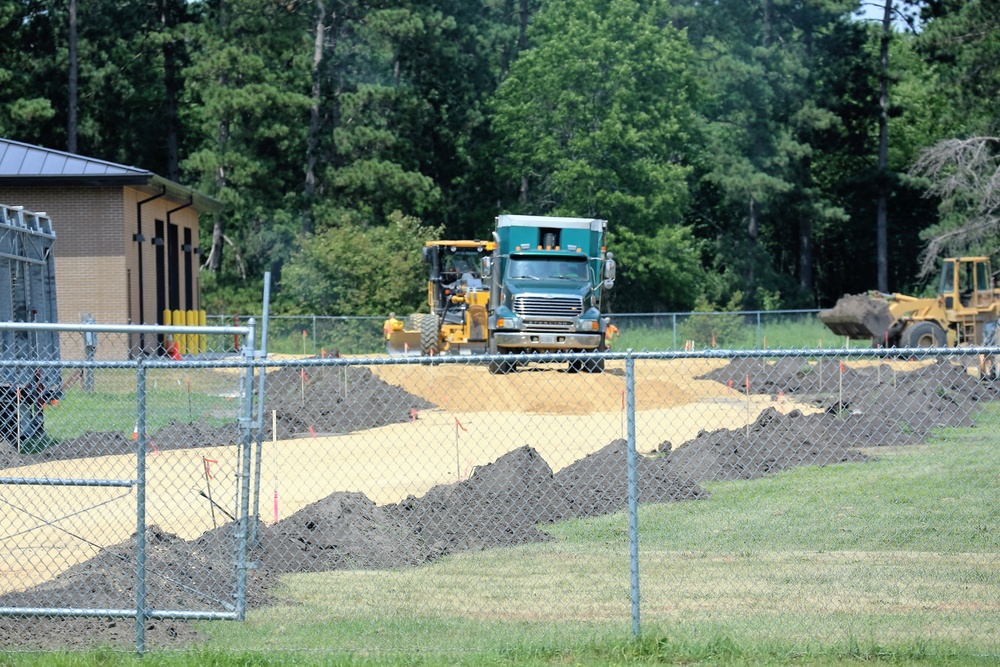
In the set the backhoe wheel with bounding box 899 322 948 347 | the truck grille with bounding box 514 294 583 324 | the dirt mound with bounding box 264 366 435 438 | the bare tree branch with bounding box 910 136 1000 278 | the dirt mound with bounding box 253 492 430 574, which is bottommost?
the dirt mound with bounding box 264 366 435 438

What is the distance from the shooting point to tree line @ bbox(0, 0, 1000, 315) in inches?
2016

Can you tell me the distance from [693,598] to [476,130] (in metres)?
50.6

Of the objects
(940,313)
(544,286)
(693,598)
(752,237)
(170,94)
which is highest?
(170,94)

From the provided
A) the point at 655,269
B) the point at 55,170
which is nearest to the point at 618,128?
the point at 655,269

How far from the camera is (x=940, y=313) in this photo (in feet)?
121

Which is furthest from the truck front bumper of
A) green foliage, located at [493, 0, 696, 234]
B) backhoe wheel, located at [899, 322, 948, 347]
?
green foliage, located at [493, 0, 696, 234]

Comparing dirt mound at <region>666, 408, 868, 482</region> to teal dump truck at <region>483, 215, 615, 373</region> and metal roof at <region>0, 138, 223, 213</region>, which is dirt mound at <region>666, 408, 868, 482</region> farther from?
metal roof at <region>0, 138, 223, 213</region>

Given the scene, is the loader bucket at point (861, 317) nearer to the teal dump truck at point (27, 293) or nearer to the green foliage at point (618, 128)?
the green foliage at point (618, 128)

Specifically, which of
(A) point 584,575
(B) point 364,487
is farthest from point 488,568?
(B) point 364,487

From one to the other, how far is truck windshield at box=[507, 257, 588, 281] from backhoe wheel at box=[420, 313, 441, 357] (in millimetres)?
4604

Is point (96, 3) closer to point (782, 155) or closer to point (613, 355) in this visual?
point (782, 155)

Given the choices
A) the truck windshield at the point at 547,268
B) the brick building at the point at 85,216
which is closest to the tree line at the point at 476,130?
the brick building at the point at 85,216

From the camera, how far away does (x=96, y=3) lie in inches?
2138

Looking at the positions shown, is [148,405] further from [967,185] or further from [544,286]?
[967,185]
